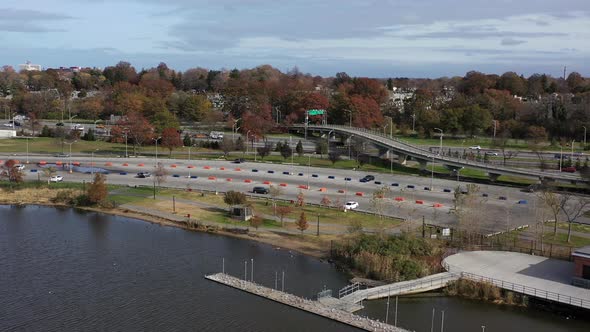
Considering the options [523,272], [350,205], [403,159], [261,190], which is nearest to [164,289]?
[523,272]

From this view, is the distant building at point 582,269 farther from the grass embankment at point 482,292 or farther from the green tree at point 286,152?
the green tree at point 286,152

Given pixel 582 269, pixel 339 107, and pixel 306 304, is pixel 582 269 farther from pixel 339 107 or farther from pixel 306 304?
pixel 339 107

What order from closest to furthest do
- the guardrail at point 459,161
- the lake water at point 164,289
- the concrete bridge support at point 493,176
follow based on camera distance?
the lake water at point 164,289
the guardrail at point 459,161
the concrete bridge support at point 493,176

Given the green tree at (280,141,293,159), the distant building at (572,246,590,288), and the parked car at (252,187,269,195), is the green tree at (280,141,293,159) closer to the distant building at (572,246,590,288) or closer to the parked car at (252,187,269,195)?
the parked car at (252,187,269,195)

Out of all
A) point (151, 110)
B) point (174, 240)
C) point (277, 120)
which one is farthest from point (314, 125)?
point (174, 240)

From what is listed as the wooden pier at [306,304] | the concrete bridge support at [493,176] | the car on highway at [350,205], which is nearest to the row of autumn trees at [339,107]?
the concrete bridge support at [493,176]

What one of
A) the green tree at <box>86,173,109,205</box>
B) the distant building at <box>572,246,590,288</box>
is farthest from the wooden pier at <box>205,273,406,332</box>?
the green tree at <box>86,173,109,205</box>

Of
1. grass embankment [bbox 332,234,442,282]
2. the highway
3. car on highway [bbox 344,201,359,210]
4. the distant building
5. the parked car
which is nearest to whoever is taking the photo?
the distant building
